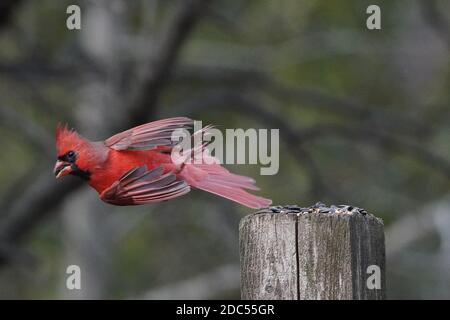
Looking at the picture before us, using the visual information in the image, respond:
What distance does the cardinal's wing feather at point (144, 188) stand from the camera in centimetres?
337

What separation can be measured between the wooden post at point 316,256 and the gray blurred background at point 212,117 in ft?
17.0

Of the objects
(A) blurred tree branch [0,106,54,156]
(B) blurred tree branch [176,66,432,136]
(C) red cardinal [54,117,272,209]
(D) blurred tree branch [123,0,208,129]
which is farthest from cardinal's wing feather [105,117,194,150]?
(B) blurred tree branch [176,66,432,136]

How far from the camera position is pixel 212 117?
450 inches

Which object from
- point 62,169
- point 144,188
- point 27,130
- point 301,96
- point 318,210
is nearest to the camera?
point 318,210

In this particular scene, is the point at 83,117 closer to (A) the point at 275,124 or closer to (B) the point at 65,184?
(B) the point at 65,184

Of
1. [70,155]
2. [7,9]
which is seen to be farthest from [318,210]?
[7,9]

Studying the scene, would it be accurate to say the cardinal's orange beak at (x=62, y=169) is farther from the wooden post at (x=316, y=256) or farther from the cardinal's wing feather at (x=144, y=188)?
the wooden post at (x=316, y=256)

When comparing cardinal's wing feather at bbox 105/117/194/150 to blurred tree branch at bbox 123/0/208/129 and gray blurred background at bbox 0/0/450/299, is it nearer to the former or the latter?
gray blurred background at bbox 0/0/450/299

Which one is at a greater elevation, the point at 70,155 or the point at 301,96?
the point at 301,96

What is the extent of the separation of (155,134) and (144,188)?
184mm

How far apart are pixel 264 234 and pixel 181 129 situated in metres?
0.51

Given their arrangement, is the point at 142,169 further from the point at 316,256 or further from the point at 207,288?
the point at 207,288

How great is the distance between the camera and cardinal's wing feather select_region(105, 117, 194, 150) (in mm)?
3404
